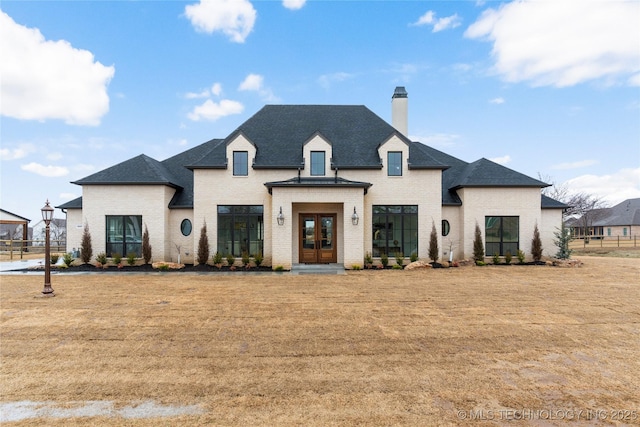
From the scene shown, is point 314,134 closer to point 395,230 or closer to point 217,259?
point 395,230

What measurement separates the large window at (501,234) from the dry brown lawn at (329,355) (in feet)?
23.7

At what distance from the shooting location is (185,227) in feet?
58.0

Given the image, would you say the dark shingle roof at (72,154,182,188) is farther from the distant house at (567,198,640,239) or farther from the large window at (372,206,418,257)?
the distant house at (567,198,640,239)

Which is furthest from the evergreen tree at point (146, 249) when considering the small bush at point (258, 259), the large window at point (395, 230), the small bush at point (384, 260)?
the small bush at point (384, 260)

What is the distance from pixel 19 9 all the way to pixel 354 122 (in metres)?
17.6

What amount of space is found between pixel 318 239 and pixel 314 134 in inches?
237

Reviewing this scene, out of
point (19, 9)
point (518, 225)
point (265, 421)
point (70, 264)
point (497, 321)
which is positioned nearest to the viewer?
point (265, 421)

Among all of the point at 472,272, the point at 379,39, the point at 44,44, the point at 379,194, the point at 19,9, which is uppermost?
the point at 379,39

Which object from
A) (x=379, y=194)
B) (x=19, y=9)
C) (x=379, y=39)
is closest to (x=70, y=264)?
(x=19, y=9)

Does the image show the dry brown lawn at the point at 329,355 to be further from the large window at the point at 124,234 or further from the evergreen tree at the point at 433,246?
the large window at the point at 124,234

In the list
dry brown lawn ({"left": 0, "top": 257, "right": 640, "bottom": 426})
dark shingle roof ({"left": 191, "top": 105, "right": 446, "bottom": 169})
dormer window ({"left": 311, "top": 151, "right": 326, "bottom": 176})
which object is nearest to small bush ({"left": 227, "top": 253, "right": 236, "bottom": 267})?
dark shingle roof ({"left": 191, "top": 105, "right": 446, "bottom": 169})

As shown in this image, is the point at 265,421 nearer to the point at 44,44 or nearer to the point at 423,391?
the point at 423,391

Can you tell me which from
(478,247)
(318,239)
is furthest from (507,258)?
(318,239)

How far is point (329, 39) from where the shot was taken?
21438mm
